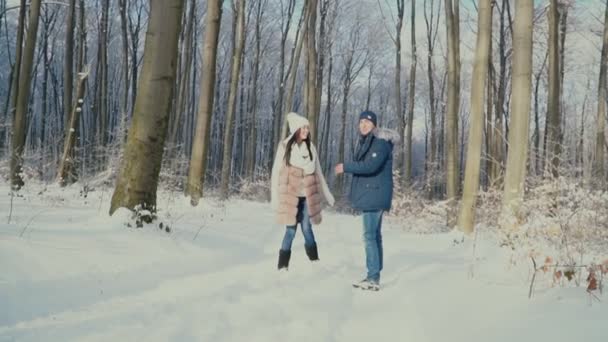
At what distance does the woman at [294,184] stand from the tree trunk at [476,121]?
5.31m

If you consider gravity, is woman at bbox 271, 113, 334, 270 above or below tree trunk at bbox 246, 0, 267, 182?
below

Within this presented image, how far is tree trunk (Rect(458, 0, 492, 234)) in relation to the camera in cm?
984

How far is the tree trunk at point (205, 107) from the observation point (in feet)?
38.4

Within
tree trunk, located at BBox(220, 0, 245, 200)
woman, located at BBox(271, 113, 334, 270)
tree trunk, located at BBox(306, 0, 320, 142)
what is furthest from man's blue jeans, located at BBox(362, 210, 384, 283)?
tree trunk, located at BBox(306, 0, 320, 142)

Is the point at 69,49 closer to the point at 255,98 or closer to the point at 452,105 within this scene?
the point at 255,98

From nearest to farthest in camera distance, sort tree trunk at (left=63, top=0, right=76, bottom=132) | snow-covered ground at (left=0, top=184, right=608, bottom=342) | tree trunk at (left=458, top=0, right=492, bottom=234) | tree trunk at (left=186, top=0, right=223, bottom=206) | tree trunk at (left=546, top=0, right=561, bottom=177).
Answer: snow-covered ground at (left=0, top=184, right=608, bottom=342) → tree trunk at (left=458, top=0, right=492, bottom=234) → tree trunk at (left=186, top=0, right=223, bottom=206) → tree trunk at (left=546, top=0, right=561, bottom=177) → tree trunk at (left=63, top=0, right=76, bottom=132)

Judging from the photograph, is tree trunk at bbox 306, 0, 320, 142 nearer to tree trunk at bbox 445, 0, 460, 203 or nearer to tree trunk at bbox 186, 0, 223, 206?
tree trunk at bbox 445, 0, 460, 203

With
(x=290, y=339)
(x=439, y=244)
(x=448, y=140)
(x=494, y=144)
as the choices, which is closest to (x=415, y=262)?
(x=439, y=244)

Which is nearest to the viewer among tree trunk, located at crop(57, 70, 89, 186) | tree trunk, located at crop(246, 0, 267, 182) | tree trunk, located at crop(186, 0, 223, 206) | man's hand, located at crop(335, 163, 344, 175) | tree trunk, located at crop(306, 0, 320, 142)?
man's hand, located at crop(335, 163, 344, 175)

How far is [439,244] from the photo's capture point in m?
9.41

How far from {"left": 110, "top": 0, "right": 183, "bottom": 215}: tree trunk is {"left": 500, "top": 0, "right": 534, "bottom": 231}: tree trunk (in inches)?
204

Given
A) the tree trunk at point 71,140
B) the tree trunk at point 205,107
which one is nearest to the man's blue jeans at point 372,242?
the tree trunk at point 205,107

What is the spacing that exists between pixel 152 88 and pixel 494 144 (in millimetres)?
16681

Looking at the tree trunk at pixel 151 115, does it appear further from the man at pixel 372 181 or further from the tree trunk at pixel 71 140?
the tree trunk at pixel 71 140
